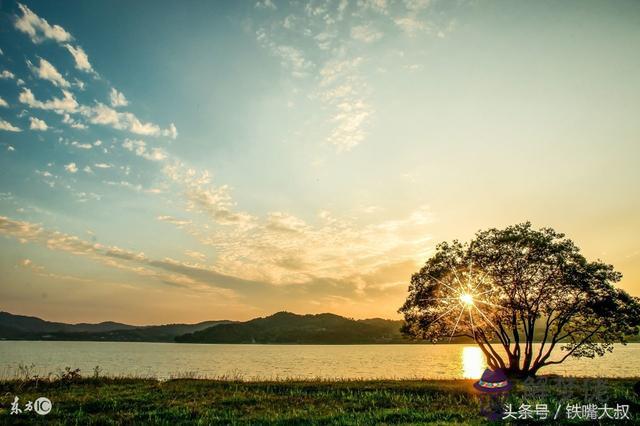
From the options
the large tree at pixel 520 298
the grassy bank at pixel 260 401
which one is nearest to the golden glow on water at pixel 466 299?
the large tree at pixel 520 298

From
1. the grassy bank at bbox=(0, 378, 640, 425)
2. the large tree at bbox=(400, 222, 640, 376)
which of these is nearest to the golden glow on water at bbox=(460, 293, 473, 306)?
the large tree at bbox=(400, 222, 640, 376)

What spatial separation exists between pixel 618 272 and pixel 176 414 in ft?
127

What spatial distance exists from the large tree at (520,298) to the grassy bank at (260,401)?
7458 mm

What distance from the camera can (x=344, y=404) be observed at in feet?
74.8

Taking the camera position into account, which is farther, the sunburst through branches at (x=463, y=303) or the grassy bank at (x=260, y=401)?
the sunburst through branches at (x=463, y=303)

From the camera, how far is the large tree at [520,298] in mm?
35594

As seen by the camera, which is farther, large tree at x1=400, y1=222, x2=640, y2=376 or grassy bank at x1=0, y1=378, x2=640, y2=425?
large tree at x1=400, y1=222, x2=640, y2=376

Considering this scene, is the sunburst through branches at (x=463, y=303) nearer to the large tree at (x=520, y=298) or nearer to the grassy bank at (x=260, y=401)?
the large tree at (x=520, y=298)

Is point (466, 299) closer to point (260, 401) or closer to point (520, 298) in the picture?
point (520, 298)

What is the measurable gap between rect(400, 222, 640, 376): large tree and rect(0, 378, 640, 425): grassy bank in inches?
294

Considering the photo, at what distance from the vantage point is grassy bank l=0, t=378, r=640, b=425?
18344 mm

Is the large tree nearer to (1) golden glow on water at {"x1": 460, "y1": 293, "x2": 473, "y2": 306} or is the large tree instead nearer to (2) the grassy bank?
(1) golden glow on water at {"x1": 460, "y1": 293, "x2": 473, "y2": 306}

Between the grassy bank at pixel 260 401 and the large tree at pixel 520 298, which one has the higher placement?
the large tree at pixel 520 298

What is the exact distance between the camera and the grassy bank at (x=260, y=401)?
1834cm
